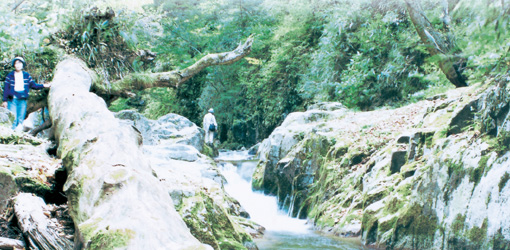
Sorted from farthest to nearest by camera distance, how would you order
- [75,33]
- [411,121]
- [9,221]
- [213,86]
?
1. [213,86]
2. [75,33]
3. [411,121]
4. [9,221]

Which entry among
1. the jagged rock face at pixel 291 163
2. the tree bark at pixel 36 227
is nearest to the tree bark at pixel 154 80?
the jagged rock face at pixel 291 163

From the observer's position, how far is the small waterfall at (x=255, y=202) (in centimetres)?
903

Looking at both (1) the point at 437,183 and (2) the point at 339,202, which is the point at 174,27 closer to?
(2) the point at 339,202

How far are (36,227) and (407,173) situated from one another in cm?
562

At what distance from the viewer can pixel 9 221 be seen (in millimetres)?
3592

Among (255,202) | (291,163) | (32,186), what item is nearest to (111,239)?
(32,186)

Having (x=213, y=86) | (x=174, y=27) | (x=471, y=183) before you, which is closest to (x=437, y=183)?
(x=471, y=183)

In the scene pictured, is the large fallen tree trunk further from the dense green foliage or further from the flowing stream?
the flowing stream

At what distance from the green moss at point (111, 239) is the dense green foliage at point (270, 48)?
233cm

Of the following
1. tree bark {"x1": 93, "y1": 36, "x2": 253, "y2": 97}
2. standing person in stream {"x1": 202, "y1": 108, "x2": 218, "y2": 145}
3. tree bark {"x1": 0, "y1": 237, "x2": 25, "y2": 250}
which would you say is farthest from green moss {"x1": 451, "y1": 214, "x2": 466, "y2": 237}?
standing person in stream {"x1": 202, "y1": 108, "x2": 218, "y2": 145}

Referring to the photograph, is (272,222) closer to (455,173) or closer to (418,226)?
(418,226)

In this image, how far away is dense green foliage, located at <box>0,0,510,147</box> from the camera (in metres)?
8.43

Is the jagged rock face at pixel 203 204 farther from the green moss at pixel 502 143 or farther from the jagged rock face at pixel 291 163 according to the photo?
the green moss at pixel 502 143

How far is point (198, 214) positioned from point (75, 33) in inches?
289
